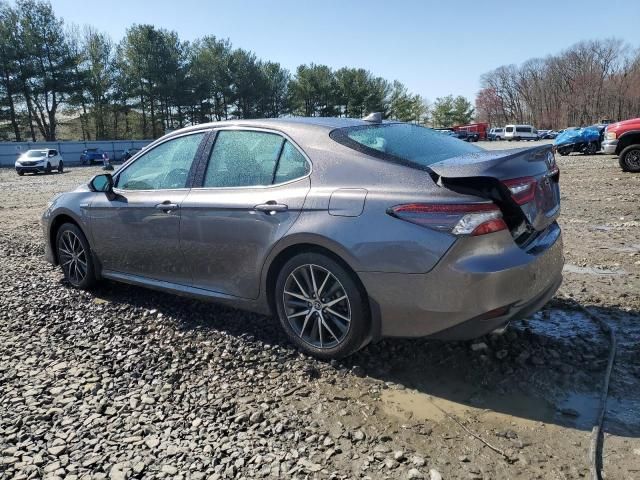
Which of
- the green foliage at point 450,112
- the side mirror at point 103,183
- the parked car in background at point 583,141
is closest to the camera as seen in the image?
A: the side mirror at point 103,183

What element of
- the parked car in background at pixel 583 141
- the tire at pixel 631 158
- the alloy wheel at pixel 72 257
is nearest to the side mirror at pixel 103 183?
the alloy wheel at pixel 72 257

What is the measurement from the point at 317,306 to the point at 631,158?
1472 centimetres

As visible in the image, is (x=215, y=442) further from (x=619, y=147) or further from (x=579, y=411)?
(x=619, y=147)

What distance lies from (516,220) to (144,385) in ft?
8.08

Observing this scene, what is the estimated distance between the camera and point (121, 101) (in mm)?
56156

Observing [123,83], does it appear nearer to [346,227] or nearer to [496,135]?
[496,135]

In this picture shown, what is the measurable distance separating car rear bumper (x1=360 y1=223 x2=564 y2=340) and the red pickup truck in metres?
14.0

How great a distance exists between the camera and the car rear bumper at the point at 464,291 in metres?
2.74

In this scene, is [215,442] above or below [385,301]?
→ below

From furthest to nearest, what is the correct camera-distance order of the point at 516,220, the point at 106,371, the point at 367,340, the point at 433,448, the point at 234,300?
the point at 234,300 < the point at 106,371 < the point at 367,340 < the point at 516,220 < the point at 433,448

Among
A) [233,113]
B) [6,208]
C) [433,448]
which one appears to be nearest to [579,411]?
[433,448]

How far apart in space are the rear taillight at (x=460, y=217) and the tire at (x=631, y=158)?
14.3 m

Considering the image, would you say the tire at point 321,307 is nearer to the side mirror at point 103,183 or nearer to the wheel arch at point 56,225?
the side mirror at point 103,183

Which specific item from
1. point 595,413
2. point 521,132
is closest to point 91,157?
point 595,413
